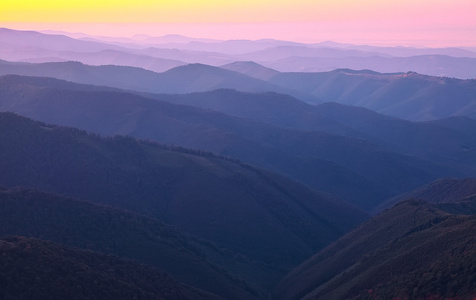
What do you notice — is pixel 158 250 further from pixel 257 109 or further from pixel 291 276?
pixel 257 109

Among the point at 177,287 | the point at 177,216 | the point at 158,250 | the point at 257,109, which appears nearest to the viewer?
the point at 177,287

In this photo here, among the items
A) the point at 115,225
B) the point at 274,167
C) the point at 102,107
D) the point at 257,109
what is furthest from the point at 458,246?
the point at 257,109

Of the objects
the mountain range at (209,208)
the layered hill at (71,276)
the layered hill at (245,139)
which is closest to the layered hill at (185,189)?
the mountain range at (209,208)

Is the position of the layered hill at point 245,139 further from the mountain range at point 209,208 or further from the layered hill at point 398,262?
the layered hill at point 398,262

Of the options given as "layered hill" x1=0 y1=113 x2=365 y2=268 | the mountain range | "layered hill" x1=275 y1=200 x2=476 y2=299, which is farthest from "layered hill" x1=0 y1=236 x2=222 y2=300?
"layered hill" x1=0 y1=113 x2=365 y2=268

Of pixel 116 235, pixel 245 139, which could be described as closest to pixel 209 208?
pixel 116 235

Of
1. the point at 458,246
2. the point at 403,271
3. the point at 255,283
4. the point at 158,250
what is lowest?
the point at 255,283
